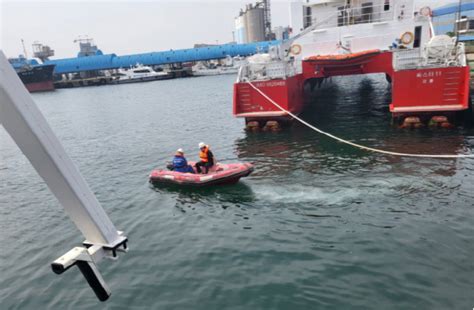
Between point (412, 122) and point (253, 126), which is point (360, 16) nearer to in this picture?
point (412, 122)

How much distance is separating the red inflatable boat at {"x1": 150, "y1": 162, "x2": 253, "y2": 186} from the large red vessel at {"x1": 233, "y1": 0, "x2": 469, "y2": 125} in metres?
8.15

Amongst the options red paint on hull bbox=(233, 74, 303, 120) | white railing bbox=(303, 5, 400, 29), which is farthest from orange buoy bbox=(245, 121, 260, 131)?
white railing bbox=(303, 5, 400, 29)

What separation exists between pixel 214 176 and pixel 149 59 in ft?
315

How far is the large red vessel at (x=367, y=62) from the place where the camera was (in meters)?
18.3

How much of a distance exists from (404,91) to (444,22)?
64.5 meters

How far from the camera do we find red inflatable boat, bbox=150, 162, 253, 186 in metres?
13.4

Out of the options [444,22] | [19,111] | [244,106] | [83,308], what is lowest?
[83,308]

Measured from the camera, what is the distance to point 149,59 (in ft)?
335

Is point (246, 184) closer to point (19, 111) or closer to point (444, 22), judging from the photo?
point (19, 111)

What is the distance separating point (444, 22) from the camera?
231ft

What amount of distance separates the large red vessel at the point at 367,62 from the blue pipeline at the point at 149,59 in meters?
74.8

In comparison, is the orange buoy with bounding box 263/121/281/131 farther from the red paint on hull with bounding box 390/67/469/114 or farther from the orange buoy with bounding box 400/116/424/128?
the orange buoy with bounding box 400/116/424/128

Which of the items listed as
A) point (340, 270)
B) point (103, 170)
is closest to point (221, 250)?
point (340, 270)

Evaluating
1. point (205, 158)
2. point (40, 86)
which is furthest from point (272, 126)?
point (40, 86)
